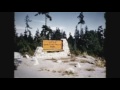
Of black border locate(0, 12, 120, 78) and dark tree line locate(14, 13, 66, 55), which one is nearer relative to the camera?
black border locate(0, 12, 120, 78)

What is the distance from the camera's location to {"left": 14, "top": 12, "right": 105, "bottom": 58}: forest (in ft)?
26.8

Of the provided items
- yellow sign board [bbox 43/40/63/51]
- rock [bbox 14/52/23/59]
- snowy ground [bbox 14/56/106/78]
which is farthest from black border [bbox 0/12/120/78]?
yellow sign board [bbox 43/40/63/51]

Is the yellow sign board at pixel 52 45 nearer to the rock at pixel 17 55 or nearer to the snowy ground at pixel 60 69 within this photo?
the snowy ground at pixel 60 69

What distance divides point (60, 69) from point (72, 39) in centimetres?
101

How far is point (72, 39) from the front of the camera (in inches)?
332

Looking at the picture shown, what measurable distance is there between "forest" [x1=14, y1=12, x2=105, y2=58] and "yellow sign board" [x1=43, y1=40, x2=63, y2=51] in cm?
10

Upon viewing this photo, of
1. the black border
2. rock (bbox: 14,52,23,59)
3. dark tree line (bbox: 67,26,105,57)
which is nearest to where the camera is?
the black border

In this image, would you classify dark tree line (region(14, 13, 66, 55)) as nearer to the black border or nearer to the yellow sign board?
the yellow sign board
